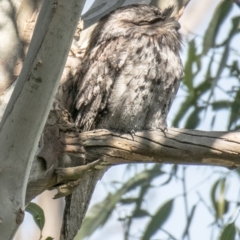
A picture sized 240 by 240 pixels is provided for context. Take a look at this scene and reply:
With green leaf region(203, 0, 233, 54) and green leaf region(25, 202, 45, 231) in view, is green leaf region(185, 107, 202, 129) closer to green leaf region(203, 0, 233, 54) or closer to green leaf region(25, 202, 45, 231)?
green leaf region(203, 0, 233, 54)

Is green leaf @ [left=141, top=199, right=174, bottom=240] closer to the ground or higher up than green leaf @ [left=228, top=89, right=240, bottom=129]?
closer to the ground

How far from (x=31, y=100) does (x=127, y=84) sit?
1021 millimetres

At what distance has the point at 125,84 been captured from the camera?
2428 millimetres

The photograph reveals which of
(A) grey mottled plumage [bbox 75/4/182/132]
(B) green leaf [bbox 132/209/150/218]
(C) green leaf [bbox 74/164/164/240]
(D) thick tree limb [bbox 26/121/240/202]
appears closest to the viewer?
(D) thick tree limb [bbox 26/121/240/202]

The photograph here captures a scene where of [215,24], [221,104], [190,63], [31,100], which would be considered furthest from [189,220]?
[31,100]

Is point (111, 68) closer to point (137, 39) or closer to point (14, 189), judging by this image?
point (137, 39)

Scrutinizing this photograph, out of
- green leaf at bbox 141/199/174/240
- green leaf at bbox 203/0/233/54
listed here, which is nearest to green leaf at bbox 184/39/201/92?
green leaf at bbox 203/0/233/54

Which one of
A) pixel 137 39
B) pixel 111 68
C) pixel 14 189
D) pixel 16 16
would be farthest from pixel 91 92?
pixel 14 189

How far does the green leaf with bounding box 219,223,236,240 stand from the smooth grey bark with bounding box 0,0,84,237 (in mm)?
1324

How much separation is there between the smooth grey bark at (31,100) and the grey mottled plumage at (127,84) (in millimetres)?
907

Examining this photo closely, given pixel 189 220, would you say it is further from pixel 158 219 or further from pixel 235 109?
pixel 235 109

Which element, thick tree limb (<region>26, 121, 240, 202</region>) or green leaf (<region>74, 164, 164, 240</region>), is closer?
thick tree limb (<region>26, 121, 240, 202</region>)

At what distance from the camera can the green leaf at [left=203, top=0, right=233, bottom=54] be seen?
8.89ft

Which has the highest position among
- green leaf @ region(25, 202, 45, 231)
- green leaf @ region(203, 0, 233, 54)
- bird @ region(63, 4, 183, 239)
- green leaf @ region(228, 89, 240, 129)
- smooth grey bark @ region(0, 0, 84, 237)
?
green leaf @ region(203, 0, 233, 54)
